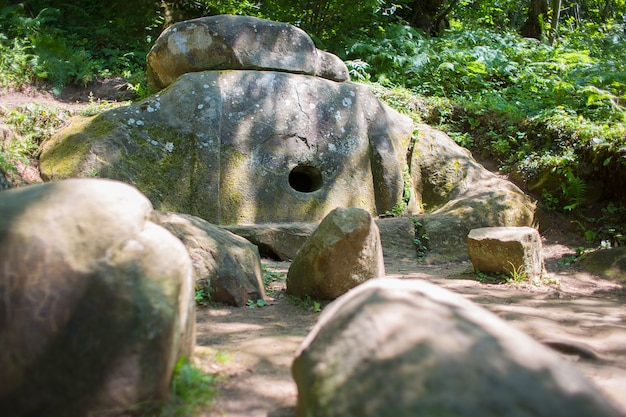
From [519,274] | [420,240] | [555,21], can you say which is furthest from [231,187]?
[555,21]

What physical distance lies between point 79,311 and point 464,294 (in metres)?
3.78

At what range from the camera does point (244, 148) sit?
280 inches

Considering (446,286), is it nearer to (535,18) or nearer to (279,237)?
(279,237)

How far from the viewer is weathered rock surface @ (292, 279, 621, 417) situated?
4.98 feet

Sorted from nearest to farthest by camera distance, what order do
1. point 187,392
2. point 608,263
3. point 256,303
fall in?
point 187,392
point 256,303
point 608,263

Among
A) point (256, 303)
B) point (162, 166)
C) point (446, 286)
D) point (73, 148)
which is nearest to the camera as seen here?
Answer: point (256, 303)

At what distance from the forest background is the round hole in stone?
2.90 meters

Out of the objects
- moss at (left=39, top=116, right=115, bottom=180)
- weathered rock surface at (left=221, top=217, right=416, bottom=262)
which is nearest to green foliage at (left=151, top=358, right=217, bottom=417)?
weathered rock surface at (left=221, top=217, right=416, bottom=262)

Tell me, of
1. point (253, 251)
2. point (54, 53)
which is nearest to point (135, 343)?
point (253, 251)

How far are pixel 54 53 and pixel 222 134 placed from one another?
5.10 m

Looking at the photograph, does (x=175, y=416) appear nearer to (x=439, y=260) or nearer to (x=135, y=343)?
(x=135, y=343)

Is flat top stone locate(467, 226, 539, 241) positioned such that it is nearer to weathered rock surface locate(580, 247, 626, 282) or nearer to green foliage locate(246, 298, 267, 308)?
weathered rock surface locate(580, 247, 626, 282)

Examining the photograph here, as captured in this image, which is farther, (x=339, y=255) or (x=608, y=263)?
(x=608, y=263)

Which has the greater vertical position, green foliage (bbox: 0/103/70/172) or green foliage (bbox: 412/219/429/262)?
green foliage (bbox: 0/103/70/172)
